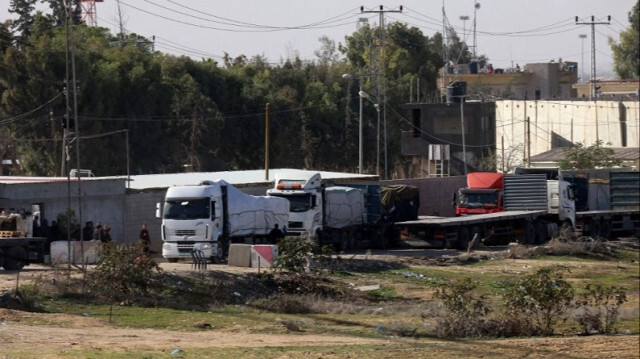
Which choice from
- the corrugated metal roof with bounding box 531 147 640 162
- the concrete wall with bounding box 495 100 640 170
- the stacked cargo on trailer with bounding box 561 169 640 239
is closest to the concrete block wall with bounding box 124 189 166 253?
the stacked cargo on trailer with bounding box 561 169 640 239

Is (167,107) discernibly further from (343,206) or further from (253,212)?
(253,212)

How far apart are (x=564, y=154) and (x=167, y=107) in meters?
24.2

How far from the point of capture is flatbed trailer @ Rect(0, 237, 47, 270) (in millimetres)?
33562

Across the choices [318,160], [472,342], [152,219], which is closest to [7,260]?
[152,219]

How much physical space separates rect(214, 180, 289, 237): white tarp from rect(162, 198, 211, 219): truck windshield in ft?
3.45

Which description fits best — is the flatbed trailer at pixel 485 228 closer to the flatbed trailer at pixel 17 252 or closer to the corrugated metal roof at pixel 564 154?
the corrugated metal roof at pixel 564 154

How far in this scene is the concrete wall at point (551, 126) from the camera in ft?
203

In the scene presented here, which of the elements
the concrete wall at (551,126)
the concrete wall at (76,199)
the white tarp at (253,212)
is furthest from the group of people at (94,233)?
the concrete wall at (551,126)

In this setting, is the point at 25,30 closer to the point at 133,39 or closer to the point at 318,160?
the point at 133,39

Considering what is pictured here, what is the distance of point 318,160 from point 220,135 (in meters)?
10.7

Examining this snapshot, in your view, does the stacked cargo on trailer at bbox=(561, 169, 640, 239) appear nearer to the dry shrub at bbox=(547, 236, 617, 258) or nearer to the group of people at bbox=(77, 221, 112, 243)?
the dry shrub at bbox=(547, 236, 617, 258)

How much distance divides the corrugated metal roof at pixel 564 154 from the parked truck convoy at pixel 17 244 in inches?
1497

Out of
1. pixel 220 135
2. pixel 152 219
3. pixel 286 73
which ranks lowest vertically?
pixel 152 219

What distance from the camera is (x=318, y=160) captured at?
7969 cm
